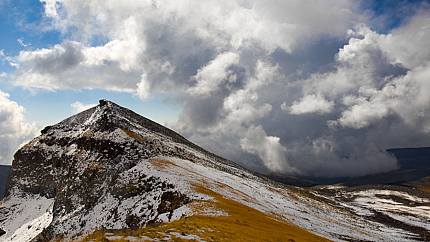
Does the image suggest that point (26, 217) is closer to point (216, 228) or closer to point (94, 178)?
point (94, 178)

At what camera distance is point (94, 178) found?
8788 cm

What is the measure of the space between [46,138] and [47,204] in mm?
27961

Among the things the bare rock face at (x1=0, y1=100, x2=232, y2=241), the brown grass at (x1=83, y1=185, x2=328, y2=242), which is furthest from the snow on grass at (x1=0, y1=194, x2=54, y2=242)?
the brown grass at (x1=83, y1=185, x2=328, y2=242)

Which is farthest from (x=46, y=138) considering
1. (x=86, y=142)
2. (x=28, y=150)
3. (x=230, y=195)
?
(x=230, y=195)

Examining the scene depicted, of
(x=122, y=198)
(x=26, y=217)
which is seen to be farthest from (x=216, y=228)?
(x=26, y=217)

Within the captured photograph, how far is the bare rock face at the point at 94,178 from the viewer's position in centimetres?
7106

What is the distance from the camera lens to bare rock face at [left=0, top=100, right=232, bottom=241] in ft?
233

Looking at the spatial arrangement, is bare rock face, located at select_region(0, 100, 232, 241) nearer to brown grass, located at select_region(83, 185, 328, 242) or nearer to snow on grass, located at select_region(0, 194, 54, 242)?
snow on grass, located at select_region(0, 194, 54, 242)

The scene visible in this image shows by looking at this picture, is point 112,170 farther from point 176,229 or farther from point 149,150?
point 176,229

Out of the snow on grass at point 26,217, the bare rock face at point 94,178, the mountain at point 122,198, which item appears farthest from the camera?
the snow on grass at point 26,217

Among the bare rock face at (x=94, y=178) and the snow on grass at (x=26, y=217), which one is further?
the snow on grass at (x=26, y=217)

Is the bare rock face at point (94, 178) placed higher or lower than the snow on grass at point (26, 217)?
higher

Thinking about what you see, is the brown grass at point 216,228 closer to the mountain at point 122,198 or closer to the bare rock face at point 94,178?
the mountain at point 122,198

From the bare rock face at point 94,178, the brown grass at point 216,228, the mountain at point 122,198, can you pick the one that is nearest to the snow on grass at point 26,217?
the mountain at point 122,198
